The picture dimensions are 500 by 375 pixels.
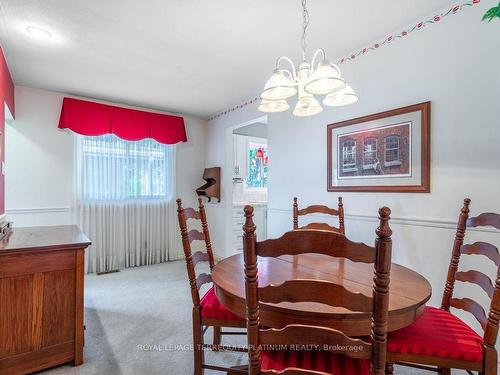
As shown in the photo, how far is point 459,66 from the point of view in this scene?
→ 6.04ft

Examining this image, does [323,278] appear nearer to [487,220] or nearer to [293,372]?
[293,372]

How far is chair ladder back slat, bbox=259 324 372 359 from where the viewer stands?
829 millimetres

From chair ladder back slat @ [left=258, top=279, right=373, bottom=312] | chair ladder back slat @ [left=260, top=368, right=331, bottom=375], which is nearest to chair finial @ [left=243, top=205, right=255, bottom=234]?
chair ladder back slat @ [left=258, top=279, right=373, bottom=312]

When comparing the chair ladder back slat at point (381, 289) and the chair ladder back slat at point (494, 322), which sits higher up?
the chair ladder back slat at point (381, 289)

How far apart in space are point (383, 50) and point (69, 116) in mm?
3576

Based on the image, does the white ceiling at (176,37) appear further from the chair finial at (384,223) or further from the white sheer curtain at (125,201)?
the chair finial at (384,223)

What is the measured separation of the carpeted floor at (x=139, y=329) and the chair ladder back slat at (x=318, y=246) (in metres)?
1.39

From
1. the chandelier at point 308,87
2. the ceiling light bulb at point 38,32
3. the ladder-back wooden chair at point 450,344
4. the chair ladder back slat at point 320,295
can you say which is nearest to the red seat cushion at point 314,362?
the ladder-back wooden chair at point 450,344

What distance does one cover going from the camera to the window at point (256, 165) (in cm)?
480

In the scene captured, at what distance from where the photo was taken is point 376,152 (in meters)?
2.29

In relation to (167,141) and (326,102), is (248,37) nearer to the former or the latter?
(326,102)

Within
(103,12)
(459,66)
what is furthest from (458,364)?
(103,12)

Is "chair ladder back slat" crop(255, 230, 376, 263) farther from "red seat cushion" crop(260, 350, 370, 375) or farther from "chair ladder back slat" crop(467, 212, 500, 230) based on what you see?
"chair ladder back slat" crop(467, 212, 500, 230)

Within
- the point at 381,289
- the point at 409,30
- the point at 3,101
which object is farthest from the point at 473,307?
the point at 3,101
